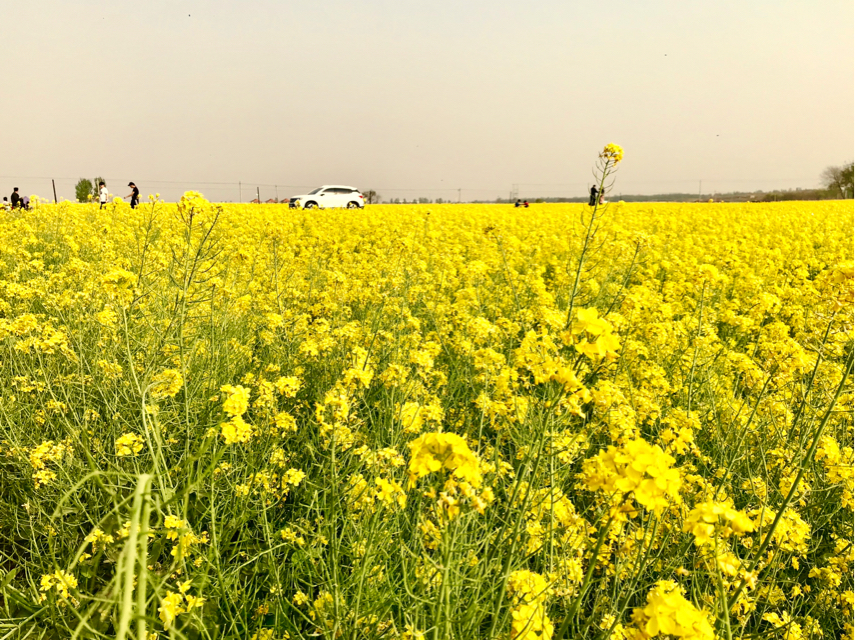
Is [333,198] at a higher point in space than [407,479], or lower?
higher

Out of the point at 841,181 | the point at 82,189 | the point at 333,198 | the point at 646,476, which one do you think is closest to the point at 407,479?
the point at 646,476

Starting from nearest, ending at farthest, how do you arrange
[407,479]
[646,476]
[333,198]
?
[646,476], [407,479], [333,198]

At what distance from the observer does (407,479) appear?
7.07 ft

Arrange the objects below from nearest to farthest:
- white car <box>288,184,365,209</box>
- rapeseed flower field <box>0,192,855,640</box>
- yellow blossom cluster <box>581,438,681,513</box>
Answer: yellow blossom cluster <box>581,438,681,513</box> → rapeseed flower field <box>0,192,855,640</box> → white car <box>288,184,365,209</box>

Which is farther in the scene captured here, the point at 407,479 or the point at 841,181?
the point at 841,181

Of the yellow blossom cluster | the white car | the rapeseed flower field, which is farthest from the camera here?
the white car

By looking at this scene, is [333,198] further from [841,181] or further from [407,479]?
[841,181]

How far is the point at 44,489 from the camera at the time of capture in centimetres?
238

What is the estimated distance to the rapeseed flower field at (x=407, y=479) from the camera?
4.06 feet

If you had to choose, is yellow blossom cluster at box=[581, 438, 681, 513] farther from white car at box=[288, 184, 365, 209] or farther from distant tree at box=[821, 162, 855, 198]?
distant tree at box=[821, 162, 855, 198]

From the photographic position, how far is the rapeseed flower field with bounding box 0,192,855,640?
4.06 ft

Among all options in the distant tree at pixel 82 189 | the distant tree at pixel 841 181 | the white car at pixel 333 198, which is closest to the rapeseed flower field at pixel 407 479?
the white car at pixel 333 198

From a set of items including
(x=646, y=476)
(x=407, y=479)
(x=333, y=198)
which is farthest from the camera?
(x=333, y=198)

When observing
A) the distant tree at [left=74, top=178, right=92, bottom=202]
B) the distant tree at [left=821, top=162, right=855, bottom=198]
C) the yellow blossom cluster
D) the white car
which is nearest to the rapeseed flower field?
the yellow blossom cluster
